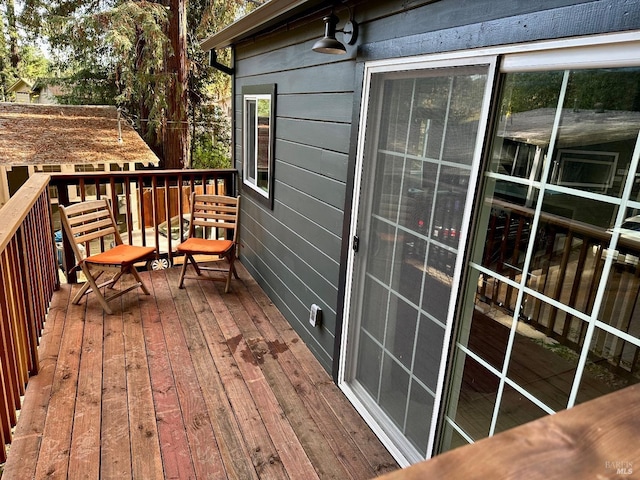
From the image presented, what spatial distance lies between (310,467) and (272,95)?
2.87 meters

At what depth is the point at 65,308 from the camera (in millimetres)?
3574

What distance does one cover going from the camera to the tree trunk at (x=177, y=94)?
848 cm

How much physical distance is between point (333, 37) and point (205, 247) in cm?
242

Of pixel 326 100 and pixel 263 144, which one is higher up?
pixel 326 100

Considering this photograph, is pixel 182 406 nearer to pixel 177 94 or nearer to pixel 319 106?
pixel 319 106

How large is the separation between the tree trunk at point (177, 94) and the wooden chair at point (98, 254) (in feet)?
18.0

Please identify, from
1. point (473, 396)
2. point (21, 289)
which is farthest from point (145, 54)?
point (473, 396)

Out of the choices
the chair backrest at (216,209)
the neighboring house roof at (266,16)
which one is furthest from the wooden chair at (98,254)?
the neighboring house roof at (266,16)

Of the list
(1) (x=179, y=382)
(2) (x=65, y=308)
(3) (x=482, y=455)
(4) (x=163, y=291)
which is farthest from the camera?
(4) (x=163, y=291)

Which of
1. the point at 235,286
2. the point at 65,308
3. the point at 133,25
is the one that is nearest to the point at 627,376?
the point at 235,286

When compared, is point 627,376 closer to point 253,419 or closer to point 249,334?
point 253,419

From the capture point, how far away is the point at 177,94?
29.1 ft

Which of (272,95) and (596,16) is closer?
(596,16)

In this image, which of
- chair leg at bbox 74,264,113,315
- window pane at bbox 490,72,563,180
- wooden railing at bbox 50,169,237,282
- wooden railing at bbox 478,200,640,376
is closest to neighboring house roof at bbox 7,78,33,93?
wooden railing at bbox 50,169,237,282
